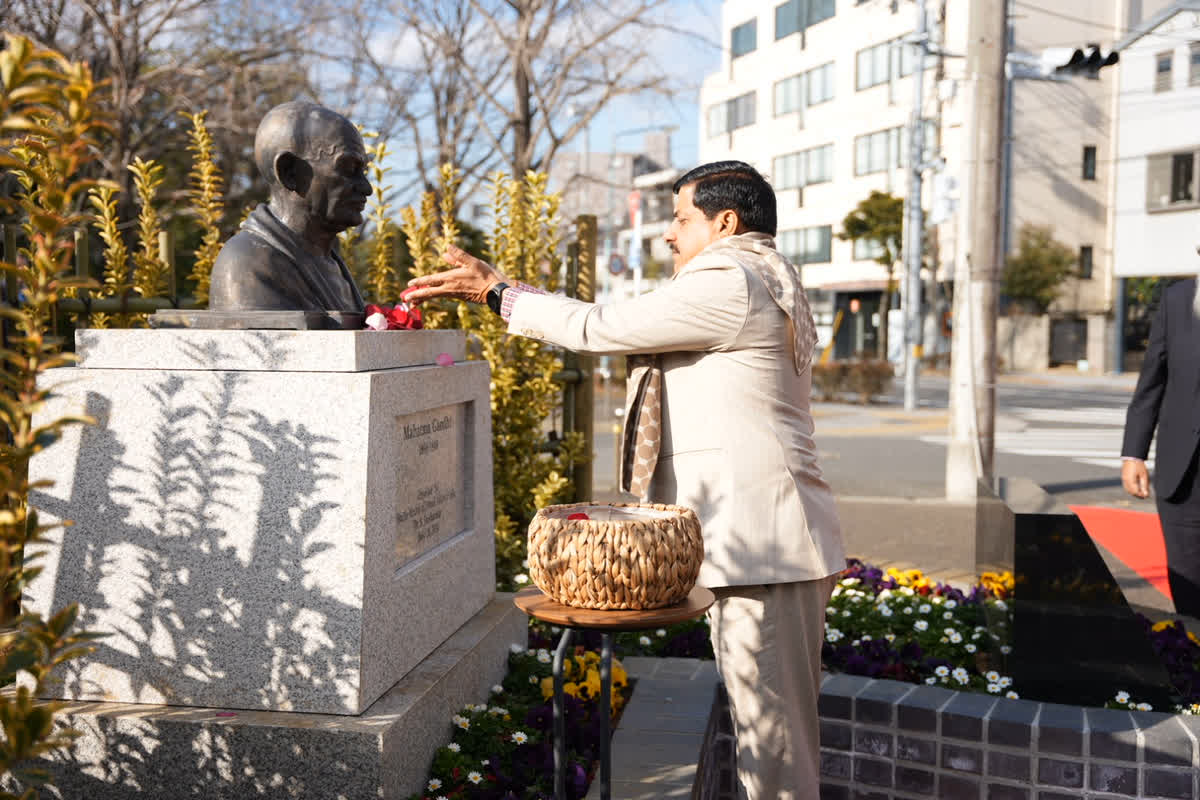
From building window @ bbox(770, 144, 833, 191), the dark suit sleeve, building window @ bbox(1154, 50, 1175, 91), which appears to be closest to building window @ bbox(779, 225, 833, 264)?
building window @ bbox(770, 144, 833, 191)

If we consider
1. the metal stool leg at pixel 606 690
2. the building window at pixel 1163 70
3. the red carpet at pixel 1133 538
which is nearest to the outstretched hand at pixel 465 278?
the metal stool leg at pixel 606 690

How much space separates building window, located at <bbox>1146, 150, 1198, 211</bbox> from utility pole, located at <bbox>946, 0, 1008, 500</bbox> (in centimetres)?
2914

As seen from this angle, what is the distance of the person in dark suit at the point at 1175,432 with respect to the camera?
434 centimetres

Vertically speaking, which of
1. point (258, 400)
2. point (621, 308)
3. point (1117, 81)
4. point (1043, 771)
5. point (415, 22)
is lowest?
point (1043, 771)

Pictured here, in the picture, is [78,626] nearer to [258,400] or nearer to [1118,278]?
[258,400]

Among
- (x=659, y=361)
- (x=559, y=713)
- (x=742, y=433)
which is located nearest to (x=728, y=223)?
(x=659, y=361)

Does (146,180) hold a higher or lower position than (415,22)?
lower

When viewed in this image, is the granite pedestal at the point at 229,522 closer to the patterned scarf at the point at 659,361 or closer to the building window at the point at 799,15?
the patterned scarf at the point at 659,361

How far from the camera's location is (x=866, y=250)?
139 feet

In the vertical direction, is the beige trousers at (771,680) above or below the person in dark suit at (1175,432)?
below

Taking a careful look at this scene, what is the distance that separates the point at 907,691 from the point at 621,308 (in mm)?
2013

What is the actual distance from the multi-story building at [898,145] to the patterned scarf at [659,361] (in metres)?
30.1

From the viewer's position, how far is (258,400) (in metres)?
3.14

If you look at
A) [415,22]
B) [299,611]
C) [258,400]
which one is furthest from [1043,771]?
[415,22]
